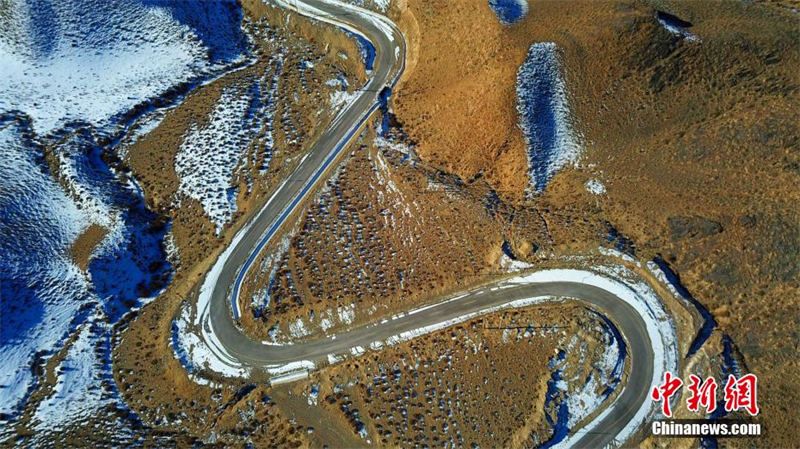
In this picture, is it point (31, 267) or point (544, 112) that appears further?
point (544, 112)

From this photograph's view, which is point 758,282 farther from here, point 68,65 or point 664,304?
point 68,65

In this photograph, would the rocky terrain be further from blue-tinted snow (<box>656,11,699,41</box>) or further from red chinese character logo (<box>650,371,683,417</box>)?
red chinese character logo (<box>650,371,683,417</box>)

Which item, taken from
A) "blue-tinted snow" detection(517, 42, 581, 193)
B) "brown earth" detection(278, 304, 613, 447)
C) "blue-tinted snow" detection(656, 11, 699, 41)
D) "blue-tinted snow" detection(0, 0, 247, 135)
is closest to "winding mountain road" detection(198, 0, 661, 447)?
"brown earth" detection(278, 304, 613, 447)

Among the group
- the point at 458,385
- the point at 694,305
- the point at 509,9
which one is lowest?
the point at 458,385

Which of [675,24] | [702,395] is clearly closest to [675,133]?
[675,24]

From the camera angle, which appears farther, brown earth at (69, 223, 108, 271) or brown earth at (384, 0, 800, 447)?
brown earth at (69, 223, 108, 271)

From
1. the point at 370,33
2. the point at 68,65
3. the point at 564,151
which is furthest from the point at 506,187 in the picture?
the point at 68,65

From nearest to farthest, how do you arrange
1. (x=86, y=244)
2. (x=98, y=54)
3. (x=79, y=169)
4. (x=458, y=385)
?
(x=458, y=385) < (x=86, y=244) < (x=79, y=169) < (x=98, y=54)

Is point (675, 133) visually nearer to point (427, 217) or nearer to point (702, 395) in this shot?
point (702, 395)
